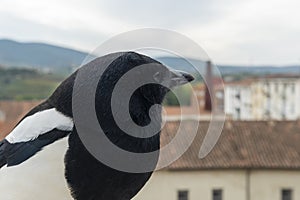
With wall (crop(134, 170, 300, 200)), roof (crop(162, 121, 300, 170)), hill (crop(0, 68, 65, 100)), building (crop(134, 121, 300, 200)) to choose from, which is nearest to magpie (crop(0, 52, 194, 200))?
roof (crop(162, 121, 300, 170))

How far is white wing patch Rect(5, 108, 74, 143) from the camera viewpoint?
2.07ft

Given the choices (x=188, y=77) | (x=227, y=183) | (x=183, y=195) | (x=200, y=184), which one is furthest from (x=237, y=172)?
(x=188, y=77)

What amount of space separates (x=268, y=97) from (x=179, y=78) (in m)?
18.5

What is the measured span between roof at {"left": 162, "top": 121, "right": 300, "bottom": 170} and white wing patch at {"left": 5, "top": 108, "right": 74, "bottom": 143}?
653 cm

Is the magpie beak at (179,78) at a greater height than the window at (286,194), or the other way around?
the magpie beak at (179,78)

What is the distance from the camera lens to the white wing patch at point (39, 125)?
2.07ft

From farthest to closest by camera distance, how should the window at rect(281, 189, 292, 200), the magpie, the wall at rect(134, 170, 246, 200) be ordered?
the window at rect(281, 189, 292, 200), the wall at rect(134, 170, 246, 200), the magpie

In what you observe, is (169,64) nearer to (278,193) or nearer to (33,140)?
(33,140)

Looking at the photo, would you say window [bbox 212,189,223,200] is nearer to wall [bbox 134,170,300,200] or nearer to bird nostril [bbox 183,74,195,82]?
wall [bbox 134,170,300,200]

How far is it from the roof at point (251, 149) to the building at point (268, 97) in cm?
976

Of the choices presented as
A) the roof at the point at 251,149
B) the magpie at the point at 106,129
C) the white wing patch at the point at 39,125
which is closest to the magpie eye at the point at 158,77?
the magpie at the point at 106,129

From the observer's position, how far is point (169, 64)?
2.17 feet

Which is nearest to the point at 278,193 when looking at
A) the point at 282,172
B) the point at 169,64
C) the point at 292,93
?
the point at 282,172

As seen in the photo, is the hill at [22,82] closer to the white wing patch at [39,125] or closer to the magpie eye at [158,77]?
the white wing patch at [39,125]
